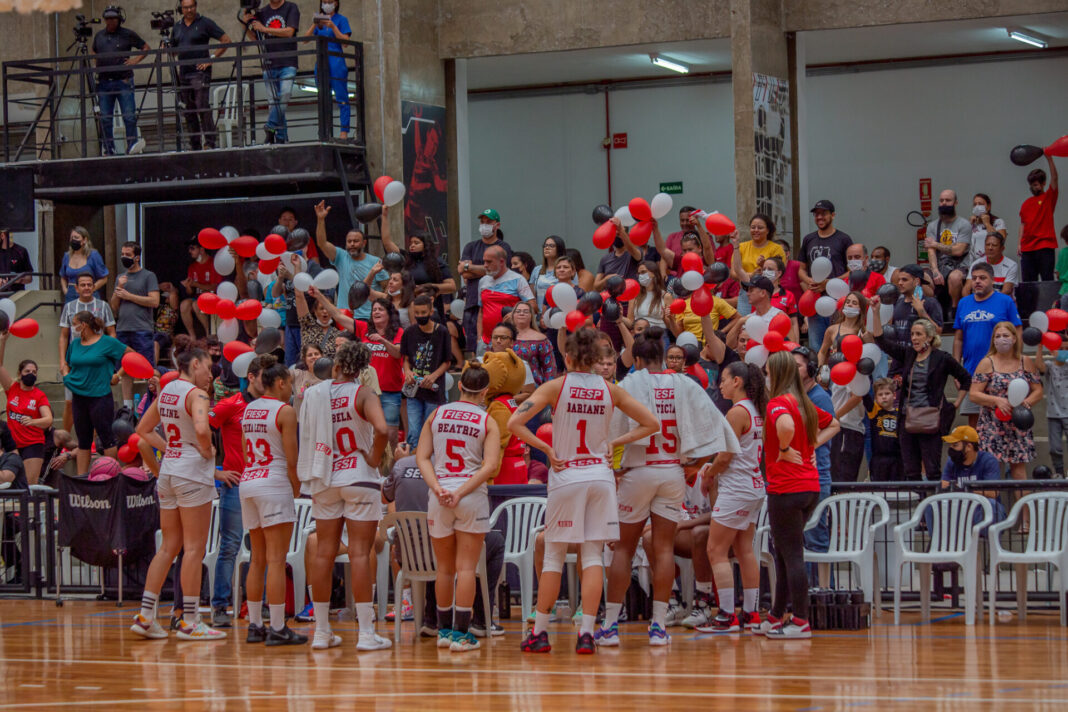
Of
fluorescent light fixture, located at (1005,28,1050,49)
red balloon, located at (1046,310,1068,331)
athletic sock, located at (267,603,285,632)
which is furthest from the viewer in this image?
fluorescent light fixture, located at (1005,28,1050,49)

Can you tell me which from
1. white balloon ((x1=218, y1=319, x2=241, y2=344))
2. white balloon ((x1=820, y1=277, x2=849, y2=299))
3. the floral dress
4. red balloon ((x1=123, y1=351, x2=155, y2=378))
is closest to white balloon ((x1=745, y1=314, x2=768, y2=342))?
white balloon ((x1=820, y1=277, x2=849, y2=299))

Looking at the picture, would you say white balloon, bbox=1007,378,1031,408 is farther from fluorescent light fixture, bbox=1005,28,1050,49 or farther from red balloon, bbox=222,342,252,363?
fluorescent light fixture, bbox=1005,28,1050,49

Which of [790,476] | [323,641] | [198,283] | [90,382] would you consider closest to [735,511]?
[790,476]

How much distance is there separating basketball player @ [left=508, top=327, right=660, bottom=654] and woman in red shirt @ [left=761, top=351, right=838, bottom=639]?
0.87 meters

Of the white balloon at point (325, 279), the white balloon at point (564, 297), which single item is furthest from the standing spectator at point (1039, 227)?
the white balloon at point (325, 279)

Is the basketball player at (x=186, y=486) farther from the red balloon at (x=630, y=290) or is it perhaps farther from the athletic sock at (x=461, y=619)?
the red balloon at (x=630, y=290)

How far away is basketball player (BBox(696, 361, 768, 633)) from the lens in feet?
31.4

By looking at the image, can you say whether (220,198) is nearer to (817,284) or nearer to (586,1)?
(586,1)

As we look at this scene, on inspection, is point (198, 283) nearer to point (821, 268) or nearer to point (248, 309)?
point (248, 309)

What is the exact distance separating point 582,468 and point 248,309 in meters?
6.25

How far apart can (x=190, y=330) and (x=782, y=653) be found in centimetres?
1075

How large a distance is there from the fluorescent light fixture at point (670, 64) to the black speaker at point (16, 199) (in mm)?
8390

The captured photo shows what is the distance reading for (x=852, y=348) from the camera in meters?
12.4

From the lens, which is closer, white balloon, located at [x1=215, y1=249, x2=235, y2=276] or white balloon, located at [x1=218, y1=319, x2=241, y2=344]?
white balloon, located at [x1=218, y1=319, x2=241, y2=344]
